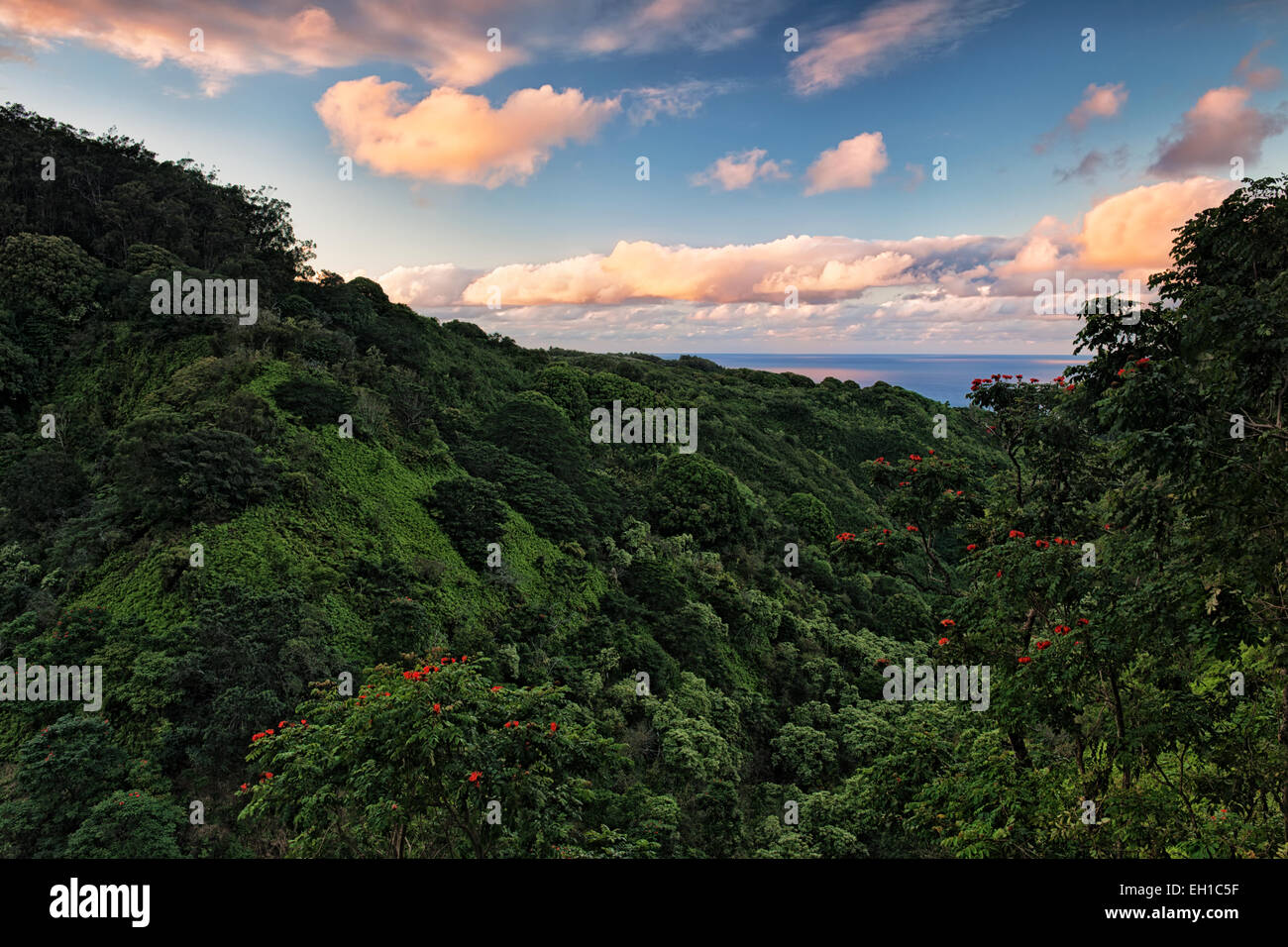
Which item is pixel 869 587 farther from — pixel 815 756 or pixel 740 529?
pixel 815 756

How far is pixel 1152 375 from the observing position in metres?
Result: 4.80

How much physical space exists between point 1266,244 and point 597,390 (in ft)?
98.2

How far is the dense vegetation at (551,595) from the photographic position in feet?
19.2

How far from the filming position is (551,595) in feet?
55.5

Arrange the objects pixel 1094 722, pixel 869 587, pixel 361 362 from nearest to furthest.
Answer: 1. pixel 1094 722
2. pixel 361 362
3. pixel 869 587

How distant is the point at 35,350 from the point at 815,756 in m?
25.9

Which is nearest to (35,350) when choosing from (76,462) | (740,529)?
(76,462)

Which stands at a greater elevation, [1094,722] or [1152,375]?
[1152,375]

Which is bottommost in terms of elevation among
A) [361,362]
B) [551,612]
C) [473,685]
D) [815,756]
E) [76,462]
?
[815,756]

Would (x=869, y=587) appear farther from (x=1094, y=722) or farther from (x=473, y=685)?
(x=473, y=685)

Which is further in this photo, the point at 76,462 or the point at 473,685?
the point at 76,462

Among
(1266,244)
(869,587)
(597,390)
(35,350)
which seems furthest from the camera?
(597,390)

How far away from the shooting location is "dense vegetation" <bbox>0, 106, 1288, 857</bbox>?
19.2 ft
